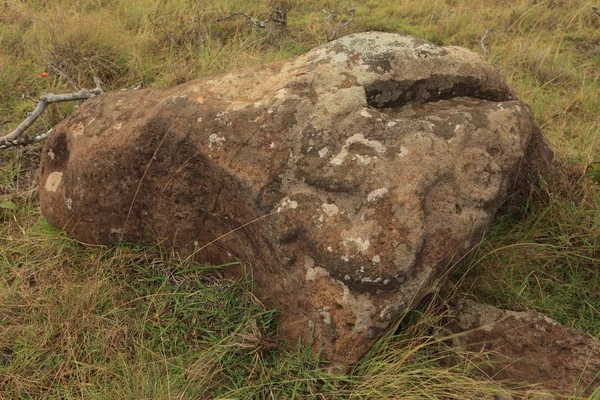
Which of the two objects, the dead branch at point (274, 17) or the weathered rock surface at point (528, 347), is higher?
the weathered rock surface at point (528, 347)

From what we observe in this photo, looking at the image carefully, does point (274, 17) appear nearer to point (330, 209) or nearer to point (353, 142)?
point (353, 142)

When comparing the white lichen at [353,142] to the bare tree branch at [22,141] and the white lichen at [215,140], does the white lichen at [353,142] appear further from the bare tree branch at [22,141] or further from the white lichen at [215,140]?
the bare tree branch at [22,141]

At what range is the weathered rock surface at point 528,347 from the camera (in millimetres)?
2111

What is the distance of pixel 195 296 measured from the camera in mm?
2449

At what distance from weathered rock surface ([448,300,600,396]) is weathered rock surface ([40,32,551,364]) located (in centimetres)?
32

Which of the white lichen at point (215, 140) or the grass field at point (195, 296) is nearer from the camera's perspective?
the grass field at point (195, 296)

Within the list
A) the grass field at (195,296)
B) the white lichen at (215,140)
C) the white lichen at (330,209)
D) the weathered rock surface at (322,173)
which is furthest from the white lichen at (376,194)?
the white lichen at (215,140)

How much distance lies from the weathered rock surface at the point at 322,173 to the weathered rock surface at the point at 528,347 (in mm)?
318

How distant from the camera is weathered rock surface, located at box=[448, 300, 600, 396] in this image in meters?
2.11

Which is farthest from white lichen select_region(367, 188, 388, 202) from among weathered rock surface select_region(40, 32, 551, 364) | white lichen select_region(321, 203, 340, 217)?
white lichen select_region(321, 203, 340, 217)

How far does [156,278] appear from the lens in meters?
2.53

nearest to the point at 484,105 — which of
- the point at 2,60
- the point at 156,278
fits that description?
the point at 156,278

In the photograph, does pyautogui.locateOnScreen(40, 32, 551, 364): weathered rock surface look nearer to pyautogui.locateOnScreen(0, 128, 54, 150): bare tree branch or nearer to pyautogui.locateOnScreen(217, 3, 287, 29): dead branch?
pyautogui.locateOnScreen(0, 128, 54, 150): bare tree branch

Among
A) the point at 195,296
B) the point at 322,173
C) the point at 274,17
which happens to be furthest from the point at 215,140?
the point at 274,17
